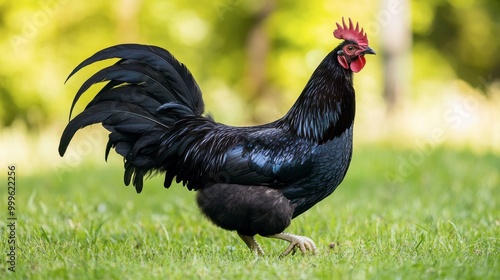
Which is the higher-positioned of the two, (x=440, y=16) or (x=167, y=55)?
(x=440, y=16)

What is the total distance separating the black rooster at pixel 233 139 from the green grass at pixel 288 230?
433mm

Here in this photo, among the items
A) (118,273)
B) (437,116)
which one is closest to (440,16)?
(437,116)

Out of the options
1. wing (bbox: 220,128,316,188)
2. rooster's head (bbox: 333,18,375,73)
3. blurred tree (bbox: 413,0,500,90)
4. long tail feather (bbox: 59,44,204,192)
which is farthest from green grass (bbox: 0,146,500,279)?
blurred tree (bbox: 413,0,500,90)

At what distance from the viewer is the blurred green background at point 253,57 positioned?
1545 cm

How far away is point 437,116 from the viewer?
15.4 metres

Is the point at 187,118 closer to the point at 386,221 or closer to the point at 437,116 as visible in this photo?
the point at 386,221

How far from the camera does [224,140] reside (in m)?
5.60

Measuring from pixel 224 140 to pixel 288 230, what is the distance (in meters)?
1.55

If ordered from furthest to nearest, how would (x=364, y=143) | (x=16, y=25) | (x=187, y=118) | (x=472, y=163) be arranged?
1. (x=16, y=25)
2. (x=364, y=143)
3. (x=472, y=163)
4. (x=187, y=118)

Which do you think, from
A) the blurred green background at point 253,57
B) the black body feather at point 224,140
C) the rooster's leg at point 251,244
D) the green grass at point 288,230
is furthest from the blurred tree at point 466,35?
the rooster's leg at point 251,244

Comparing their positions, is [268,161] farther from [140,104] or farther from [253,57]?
[253,57]

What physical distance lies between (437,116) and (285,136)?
10.8 meters

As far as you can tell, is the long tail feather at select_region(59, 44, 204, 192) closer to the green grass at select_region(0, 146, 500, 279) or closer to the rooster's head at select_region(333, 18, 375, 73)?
the green grass at select_region(0, 146, 500, 279)

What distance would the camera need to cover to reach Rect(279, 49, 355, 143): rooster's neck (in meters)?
5.33
